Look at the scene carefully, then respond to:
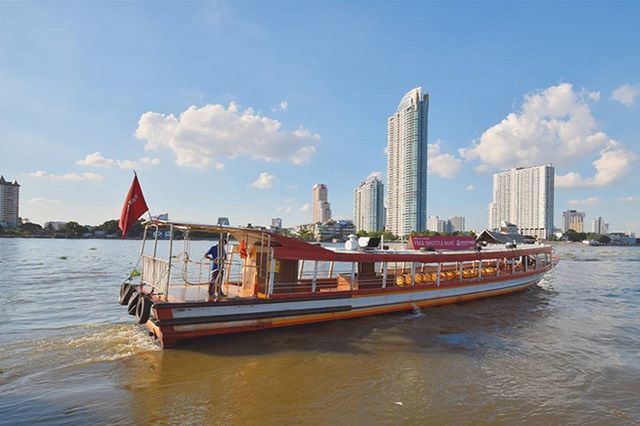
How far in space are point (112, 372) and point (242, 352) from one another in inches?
132

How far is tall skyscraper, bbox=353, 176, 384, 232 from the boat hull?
16283cm

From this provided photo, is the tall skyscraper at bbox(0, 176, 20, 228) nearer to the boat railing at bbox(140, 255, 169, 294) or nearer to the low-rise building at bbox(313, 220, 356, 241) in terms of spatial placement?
the low-rise building at bbox(313, 220, 356, 241)

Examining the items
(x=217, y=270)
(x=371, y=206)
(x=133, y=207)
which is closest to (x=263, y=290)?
(x=217, y=270)

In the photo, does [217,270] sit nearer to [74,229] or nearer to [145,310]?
[145,310]

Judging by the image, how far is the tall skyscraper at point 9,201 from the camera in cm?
15500

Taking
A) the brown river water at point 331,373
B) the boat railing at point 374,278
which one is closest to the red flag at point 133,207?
the brown river water at point 331,373

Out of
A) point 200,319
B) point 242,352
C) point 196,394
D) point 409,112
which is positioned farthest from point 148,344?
point 409,112

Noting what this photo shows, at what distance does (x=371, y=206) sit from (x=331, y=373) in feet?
577

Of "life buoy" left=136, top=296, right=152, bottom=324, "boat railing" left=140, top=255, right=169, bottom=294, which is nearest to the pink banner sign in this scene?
"boat railing" left=140, top=255, right=169, bottom=294

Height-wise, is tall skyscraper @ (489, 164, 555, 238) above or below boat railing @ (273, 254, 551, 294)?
above

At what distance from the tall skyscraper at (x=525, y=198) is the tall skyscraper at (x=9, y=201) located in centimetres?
18997

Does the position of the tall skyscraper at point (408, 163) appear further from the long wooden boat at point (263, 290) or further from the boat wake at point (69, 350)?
the boat wake at point (69, 350)

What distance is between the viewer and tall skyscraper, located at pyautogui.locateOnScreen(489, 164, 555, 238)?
14018 cm

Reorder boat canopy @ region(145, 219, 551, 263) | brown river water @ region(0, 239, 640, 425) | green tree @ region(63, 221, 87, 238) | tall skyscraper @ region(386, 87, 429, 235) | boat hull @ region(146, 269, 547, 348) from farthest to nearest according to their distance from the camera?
green tree @ region(63, 221, 87, 238) → tall skyscraper @ region(386, 87, 429, 235) → boat canopy @ region(145, 219, 551, 263) → boat hull @ region(146, 269, 547, 348) → brown river water @ region(0, 239, 640, 425)
